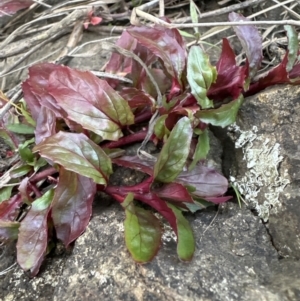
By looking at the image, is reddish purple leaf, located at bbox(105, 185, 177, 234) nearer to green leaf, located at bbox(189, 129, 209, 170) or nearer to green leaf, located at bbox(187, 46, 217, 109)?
green leaf, located at bbox(189, 129, 209, 170)

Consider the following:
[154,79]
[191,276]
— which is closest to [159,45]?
[154,79]

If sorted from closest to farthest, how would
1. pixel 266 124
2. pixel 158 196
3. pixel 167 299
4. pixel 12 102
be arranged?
pixel 167 299 → pixel 158 196 → pixel 266 124 → pixel 12 102

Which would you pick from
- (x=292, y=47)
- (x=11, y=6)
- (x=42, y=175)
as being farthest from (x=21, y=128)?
(x=292, y=47)

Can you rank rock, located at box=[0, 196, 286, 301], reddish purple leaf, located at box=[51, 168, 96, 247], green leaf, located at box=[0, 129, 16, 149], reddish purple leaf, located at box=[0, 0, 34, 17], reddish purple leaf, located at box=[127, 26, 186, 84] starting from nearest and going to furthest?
rock, located at box=[0, 196, 286, 301], reddish purple leaf, located at box=[51, 168, 96, 247], reddish purple leaf, located at box=[127, 26, 186, 84], green leaf, located at box=[0, 129, 16, 149], reddish purple leaf, located at box=[0, 0, 34, 17]

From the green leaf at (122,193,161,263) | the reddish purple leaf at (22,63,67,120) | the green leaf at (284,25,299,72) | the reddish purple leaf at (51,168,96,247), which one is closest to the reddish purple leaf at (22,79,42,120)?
the reddish purple leaf at (22,63,67,120)

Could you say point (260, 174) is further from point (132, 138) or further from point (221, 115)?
point (132, 138)

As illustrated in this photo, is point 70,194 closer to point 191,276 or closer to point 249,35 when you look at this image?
point 191,276
